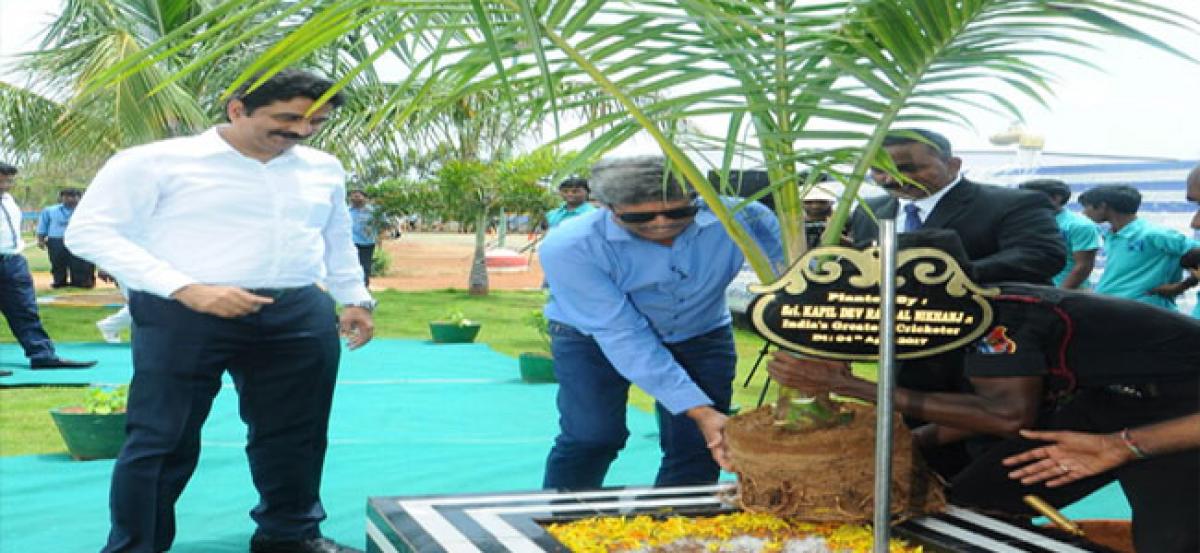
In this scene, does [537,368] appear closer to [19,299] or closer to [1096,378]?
→ [19,299]

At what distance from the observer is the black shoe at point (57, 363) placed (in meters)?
7.98

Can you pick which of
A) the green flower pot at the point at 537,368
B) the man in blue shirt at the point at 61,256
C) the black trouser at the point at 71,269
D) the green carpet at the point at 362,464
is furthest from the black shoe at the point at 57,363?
the black trouser at the point at 71,269

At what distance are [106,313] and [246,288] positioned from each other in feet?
33.9

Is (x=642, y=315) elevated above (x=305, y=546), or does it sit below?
above

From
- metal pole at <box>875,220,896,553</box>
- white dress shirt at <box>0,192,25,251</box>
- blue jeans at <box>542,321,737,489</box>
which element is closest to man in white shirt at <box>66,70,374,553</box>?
blue jeans at <box>542,321,737,489</box>

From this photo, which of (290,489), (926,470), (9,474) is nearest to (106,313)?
(9,474)

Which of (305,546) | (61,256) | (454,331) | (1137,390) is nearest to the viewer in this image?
(1137,390)

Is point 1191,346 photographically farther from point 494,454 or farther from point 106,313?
point 106,313

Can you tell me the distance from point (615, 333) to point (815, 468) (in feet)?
2.61

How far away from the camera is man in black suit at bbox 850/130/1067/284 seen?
3371 millimetres

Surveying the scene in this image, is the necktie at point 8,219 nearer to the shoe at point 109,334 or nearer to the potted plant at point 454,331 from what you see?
the shoe at point 109,334

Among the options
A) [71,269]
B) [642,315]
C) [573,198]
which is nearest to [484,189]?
[71,269]

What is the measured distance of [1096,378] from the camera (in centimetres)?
239

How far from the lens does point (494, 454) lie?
4938 millimetres
